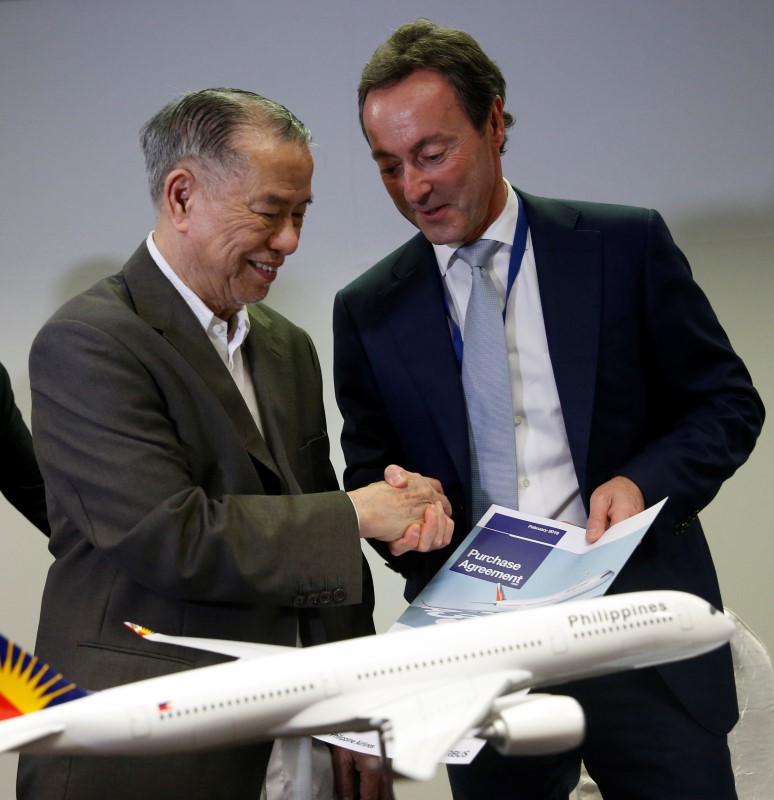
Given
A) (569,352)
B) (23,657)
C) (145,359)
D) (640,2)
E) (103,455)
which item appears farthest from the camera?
(640,2)

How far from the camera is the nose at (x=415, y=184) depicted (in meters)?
2.26

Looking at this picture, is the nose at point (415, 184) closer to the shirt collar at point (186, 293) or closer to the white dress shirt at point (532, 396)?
the white dress shirt at point (532, 396)

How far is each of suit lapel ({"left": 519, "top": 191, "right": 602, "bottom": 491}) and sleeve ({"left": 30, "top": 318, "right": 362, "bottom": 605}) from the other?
2.02 feet

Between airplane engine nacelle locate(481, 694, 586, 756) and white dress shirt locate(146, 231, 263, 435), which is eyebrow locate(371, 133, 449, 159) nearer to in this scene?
white dress shirt locate(146, 231, 263, 435)

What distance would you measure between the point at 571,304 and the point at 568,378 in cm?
18

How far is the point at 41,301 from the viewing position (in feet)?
13.7

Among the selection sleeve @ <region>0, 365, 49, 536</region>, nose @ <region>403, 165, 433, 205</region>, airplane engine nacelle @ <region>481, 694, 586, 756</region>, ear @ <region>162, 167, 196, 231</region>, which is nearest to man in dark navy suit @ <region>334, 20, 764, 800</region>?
nose @ <region>403, 165, 433, 205</region>

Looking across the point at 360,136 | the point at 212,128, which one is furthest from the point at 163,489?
the point at 360,136

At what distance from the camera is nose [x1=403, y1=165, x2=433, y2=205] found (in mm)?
2264

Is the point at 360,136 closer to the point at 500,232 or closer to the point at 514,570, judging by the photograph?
the point at 500,232

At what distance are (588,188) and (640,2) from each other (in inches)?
29.2

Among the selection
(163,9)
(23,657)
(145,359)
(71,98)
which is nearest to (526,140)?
(163,9)

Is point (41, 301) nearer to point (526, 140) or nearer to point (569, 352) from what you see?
point (526, 140)

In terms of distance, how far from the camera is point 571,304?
2287 millimetres
